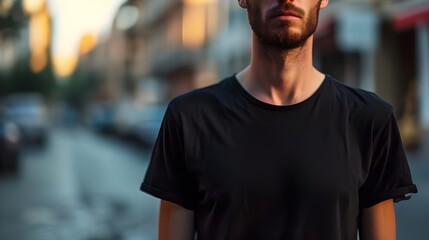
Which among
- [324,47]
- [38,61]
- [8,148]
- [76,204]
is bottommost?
[76,204]

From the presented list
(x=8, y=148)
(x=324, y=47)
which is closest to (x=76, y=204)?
(x=8, y=148)

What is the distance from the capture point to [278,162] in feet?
5.90

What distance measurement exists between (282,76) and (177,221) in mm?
Answer: 445

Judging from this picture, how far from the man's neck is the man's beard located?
0.11ft

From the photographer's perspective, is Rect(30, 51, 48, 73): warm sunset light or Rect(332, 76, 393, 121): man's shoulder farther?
Rect(30, 51, 48, 73): warm sunset light

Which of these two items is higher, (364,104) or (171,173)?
(364,104)

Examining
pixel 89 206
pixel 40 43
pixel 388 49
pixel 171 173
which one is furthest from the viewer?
pixel 40 43

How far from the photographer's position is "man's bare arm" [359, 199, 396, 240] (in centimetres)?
189

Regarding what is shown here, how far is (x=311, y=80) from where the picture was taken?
1.94 m

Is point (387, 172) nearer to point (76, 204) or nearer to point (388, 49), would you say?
point (76, 204)

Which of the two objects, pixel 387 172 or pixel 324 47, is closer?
pixel 387 172

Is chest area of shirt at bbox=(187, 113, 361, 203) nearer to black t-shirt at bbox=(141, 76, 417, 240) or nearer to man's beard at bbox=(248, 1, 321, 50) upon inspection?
black t-shirt at bbox=(141, 76, 417, 240)

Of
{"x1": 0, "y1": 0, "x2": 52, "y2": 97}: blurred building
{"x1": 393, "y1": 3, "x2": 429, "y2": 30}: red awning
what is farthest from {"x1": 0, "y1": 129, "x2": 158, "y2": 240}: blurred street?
{"x1": 0, "y1": 0, "x2": 52, "y2": 97}: blurred building

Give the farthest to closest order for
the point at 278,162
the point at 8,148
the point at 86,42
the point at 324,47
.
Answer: the point at 86,42
the point at 324,47
the point at 8,148
the point at 278,162
